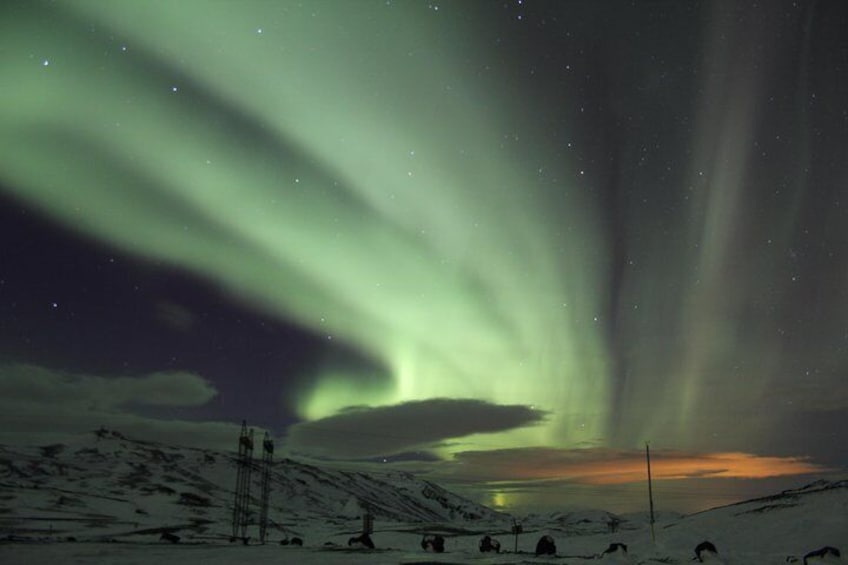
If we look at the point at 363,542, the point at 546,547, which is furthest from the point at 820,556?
the point at 363,542

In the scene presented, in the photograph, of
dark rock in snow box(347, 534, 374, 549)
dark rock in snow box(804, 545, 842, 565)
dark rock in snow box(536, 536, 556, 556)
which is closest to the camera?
dark rock in snow box(804, 545, 842, 565)

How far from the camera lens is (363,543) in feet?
201

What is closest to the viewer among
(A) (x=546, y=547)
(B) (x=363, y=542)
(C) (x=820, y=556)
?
(C) (x=820, y=556)

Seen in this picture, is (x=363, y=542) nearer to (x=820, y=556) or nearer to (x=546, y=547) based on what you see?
(x=546, y=547)

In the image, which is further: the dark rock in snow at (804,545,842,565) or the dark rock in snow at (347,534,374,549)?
the dark rock in snow at (347,534,374,549)

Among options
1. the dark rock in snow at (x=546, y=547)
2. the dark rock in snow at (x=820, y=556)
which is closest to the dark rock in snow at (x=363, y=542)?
the dark rock in snow at (x=546, y=547)

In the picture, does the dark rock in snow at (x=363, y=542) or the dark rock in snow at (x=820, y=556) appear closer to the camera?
the dark rock in snow at (x=820, y=556)

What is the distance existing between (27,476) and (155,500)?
149 ft

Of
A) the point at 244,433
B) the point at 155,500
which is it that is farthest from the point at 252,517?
the point at 244,433

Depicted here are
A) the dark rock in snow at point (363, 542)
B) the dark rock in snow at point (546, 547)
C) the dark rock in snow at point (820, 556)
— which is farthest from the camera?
the dark rock in snow at point (363, 542)

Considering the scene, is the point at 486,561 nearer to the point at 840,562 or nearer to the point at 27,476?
the point at 840,562

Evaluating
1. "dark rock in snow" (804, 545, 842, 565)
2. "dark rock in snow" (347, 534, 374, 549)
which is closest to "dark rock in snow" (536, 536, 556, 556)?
"dark rock in snow" (347, 534, 374, 549)

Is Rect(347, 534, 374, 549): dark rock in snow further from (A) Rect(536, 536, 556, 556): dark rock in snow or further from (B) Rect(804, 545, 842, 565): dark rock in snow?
(B) Rect(804, 545, 842, 565): dark rock in snow

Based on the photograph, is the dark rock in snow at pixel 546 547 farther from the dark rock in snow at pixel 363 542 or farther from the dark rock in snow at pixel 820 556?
the dark rock in snow at pixel 820 556
